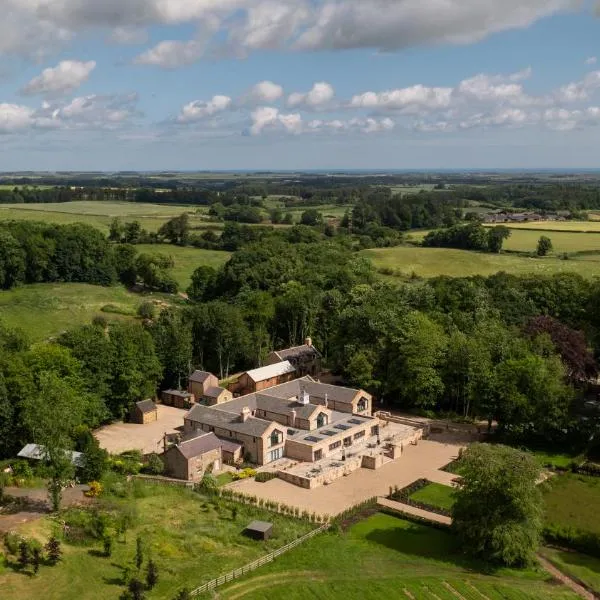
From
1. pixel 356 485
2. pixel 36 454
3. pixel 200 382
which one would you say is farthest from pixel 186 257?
pixel 356 485

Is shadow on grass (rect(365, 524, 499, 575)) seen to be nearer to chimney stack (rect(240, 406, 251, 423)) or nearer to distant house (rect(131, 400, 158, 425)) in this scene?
chimney stack (rect(240, 406, 251, 423))

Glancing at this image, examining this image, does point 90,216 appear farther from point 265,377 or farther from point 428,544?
point 428,544

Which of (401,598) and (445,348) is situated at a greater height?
(445,348)

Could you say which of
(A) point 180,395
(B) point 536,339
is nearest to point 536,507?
(B) point 536,339

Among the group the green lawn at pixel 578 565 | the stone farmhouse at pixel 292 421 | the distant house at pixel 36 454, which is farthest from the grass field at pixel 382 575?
the distant house at pixel 36 454

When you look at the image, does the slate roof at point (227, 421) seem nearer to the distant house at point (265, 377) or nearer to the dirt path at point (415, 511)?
the distant house at point (265, 377)

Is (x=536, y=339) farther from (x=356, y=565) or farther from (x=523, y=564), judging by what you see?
(x=356, y=565)
